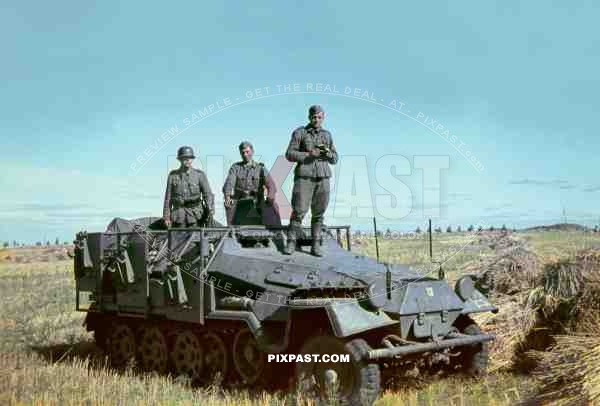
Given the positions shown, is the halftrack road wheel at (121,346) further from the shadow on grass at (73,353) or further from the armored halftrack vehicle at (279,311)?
the shadow on grass at (73,353)

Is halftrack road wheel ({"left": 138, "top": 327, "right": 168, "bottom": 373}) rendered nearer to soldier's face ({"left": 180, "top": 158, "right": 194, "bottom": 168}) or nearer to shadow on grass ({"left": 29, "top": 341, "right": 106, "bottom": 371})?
shadow on grass ({"left": 29, "top": 341, "right": 106, "bottom": 371})

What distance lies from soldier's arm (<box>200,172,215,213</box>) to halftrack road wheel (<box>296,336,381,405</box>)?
4.47m

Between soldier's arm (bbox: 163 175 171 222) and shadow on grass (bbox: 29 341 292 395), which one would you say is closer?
shadow on grass (bbox: 29 341 292 395)

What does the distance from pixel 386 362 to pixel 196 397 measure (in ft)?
7.82

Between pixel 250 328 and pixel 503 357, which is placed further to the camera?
pixel 503 357

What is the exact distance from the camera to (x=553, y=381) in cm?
703

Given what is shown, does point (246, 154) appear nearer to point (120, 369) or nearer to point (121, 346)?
point (121, 346)

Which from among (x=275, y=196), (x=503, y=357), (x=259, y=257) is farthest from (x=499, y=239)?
(x=259, y=257)

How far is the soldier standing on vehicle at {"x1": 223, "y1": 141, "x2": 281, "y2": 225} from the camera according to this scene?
12219 mm

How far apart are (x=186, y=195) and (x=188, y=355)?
2.86m

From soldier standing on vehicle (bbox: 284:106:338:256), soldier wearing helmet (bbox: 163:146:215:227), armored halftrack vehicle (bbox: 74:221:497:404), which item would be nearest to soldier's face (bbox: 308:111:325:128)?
soldier standing on vehicle (bbox: 284:106:338:256)

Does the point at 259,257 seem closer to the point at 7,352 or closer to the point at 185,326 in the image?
the point at 185,326
